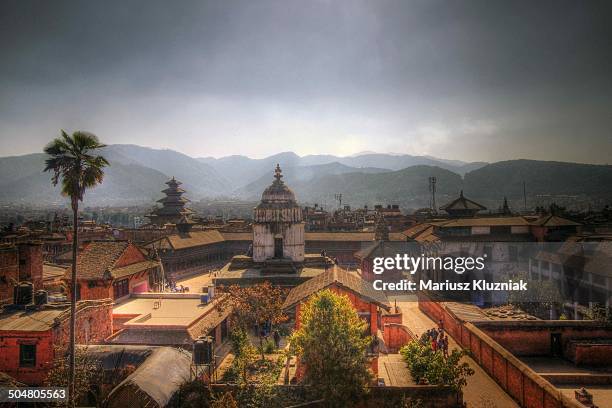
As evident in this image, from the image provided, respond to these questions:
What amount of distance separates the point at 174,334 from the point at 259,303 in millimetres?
4999

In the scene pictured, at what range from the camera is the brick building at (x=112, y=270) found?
28234 millimetres

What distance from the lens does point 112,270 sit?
95.1ft

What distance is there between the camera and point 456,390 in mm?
16031

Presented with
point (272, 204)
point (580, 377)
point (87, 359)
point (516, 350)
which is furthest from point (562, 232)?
point (87, 359)

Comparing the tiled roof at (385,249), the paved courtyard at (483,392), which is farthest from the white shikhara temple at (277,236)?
the paved courtyard at (483,392)

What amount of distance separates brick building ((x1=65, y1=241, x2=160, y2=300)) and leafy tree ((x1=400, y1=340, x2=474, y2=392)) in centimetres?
2104

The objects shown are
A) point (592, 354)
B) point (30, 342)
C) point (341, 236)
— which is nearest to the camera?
Answer: point (30, 342)

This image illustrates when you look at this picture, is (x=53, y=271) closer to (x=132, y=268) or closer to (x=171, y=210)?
(x=132, y=268)

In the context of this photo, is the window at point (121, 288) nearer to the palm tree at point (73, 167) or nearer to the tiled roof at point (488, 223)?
the palm tree at point (73, 167)

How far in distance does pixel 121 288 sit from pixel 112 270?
5.67ft

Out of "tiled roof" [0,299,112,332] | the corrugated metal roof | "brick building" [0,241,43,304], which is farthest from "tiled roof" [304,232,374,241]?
the corrugated metal roof

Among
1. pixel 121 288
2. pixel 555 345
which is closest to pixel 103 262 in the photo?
pixel 121 288

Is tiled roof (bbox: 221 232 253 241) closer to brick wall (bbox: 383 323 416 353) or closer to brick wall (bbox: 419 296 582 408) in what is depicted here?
brick wall (bbox: 383 323 416 353)

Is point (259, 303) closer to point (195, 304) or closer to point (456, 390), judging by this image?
point (195, 304)
